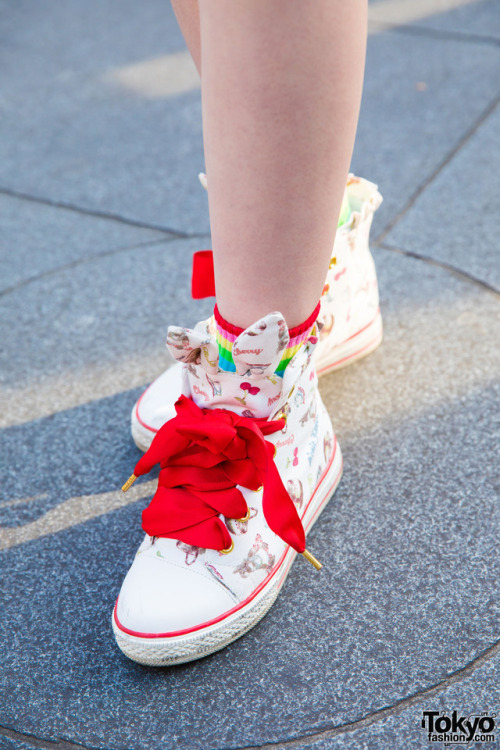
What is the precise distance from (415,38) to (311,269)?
5.44ft

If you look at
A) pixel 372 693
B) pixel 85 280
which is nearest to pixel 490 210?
pixel 85 280

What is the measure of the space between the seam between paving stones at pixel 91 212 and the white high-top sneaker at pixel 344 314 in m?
0.47

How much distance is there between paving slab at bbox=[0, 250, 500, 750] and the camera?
67 cm

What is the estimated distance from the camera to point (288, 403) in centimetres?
74

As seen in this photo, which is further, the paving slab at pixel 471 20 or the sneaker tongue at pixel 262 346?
the paving slab at pixel 471 20

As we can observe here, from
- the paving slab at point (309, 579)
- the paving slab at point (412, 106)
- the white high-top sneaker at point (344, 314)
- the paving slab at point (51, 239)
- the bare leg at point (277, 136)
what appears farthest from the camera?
the paving slab at point (412, 106)

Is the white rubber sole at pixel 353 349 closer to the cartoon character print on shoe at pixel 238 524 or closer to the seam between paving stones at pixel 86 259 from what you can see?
the cartoon character print on shoe at pixel 238 524

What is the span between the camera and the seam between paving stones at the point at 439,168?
134 cm

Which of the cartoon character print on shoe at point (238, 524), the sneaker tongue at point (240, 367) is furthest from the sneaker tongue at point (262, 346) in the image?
the cartoon character print on shoe at point (238, 524)

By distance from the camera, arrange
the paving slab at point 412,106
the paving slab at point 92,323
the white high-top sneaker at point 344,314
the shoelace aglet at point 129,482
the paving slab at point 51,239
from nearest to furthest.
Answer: the shoelace aglet at point 129,482, the white high-top sneaker at point 344,314, the paving slab at point 92,323, the paving slab at point 51,239, the paving slab at point 412,106

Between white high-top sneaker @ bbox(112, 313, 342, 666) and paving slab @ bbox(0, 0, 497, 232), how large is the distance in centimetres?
72

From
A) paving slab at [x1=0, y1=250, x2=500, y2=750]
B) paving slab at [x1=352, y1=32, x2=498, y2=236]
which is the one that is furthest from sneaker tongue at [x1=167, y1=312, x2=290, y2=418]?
paving slab at [x1=352, y1=32, x2=498, y2=236]

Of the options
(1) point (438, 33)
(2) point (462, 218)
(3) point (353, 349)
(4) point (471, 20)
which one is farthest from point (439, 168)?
(4) point (471, 20)

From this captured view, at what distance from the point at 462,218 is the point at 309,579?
32.8 inches
